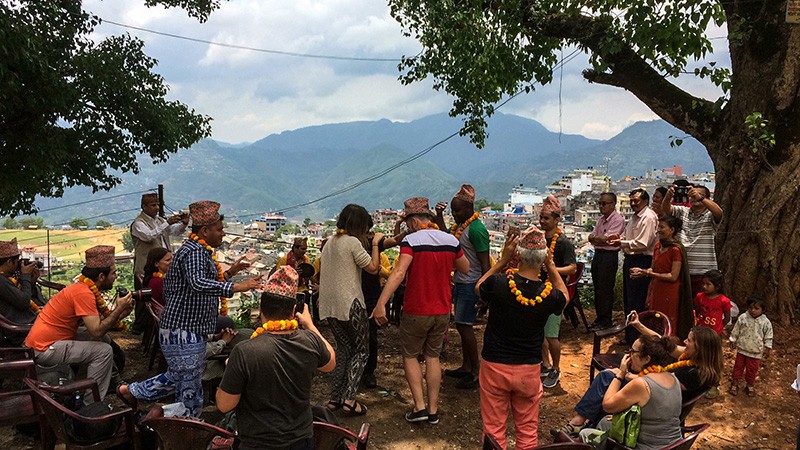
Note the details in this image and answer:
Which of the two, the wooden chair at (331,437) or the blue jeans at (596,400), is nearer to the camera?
the wooden chair at (331,437)

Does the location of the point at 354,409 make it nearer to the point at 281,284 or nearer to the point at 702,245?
A: the point at 281,284

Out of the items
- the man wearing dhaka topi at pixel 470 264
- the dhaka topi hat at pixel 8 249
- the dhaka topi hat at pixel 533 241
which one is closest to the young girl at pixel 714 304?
the man wearing dhaka topi at pixel 470 264

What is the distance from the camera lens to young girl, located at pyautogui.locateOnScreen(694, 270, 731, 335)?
16.0 ft

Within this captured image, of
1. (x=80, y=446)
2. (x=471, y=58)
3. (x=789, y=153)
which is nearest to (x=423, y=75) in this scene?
(x=471, y=58)

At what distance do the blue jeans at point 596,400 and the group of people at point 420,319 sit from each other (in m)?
0.01

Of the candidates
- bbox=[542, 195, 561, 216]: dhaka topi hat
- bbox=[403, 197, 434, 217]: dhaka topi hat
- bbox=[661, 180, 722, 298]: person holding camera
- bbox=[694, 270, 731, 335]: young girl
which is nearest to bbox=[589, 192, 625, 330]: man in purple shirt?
bbox=[661, 180, 722, 298]: person holding camera

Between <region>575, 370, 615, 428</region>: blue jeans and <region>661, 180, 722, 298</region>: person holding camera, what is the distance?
248 centimetres

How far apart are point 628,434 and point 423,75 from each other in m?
7.16

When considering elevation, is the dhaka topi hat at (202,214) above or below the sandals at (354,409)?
above

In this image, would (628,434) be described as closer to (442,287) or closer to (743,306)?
(442,287)

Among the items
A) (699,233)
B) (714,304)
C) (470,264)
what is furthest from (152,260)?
(699,233)

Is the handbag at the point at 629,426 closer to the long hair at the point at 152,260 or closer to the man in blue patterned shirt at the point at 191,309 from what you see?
the man in blue patterned shirt at the point at 191,309

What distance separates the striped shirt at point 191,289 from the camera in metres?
3.58

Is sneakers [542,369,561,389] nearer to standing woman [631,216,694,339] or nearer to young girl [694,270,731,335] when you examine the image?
standing woman [631,216,694,339]
